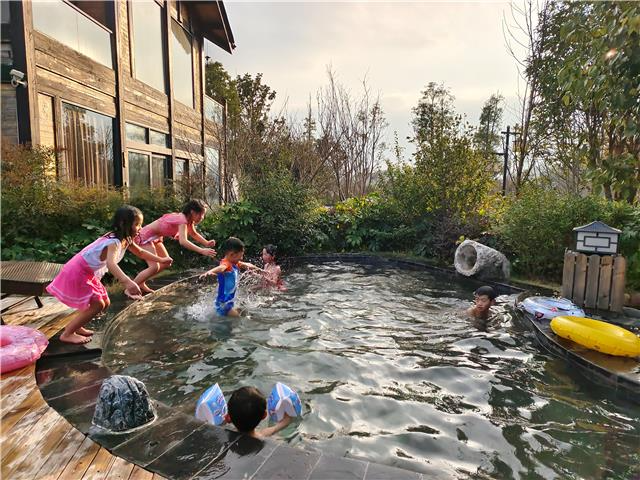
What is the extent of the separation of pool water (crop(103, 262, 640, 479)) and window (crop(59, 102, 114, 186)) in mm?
4862

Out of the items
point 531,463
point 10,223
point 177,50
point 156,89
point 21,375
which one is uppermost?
point 177,50

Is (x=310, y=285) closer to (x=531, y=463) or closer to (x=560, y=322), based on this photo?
(x=560, y=322)

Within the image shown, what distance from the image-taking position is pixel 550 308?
5.73 m

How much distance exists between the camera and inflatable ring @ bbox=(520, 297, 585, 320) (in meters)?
5.62

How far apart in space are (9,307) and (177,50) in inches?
535

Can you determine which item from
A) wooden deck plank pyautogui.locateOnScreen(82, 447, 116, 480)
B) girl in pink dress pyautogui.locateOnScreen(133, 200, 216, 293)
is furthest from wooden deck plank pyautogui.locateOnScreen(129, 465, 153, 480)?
girl in pink dress pyautogui.locateOnScreen(133, 200, 216, 293)

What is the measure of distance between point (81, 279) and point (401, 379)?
335 cm

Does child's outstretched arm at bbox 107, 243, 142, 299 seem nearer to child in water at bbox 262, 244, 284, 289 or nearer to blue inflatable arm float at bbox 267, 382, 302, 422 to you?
blue inflatable arm float at bbox 267, 382, 302, 422

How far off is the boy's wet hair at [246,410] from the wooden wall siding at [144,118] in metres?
11.2

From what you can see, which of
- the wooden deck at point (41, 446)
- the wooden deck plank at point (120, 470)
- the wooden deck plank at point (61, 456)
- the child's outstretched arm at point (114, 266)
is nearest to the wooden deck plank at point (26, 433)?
the wooden deck at point (41, 446)

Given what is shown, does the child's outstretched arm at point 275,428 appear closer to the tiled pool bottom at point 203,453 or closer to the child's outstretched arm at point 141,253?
the tiled pool bottom at point 203,453

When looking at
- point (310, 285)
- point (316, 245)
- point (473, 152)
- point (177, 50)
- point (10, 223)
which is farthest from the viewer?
point (177, 50)

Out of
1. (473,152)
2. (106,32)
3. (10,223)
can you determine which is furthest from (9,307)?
(473,152)

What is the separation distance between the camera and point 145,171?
523 inches
